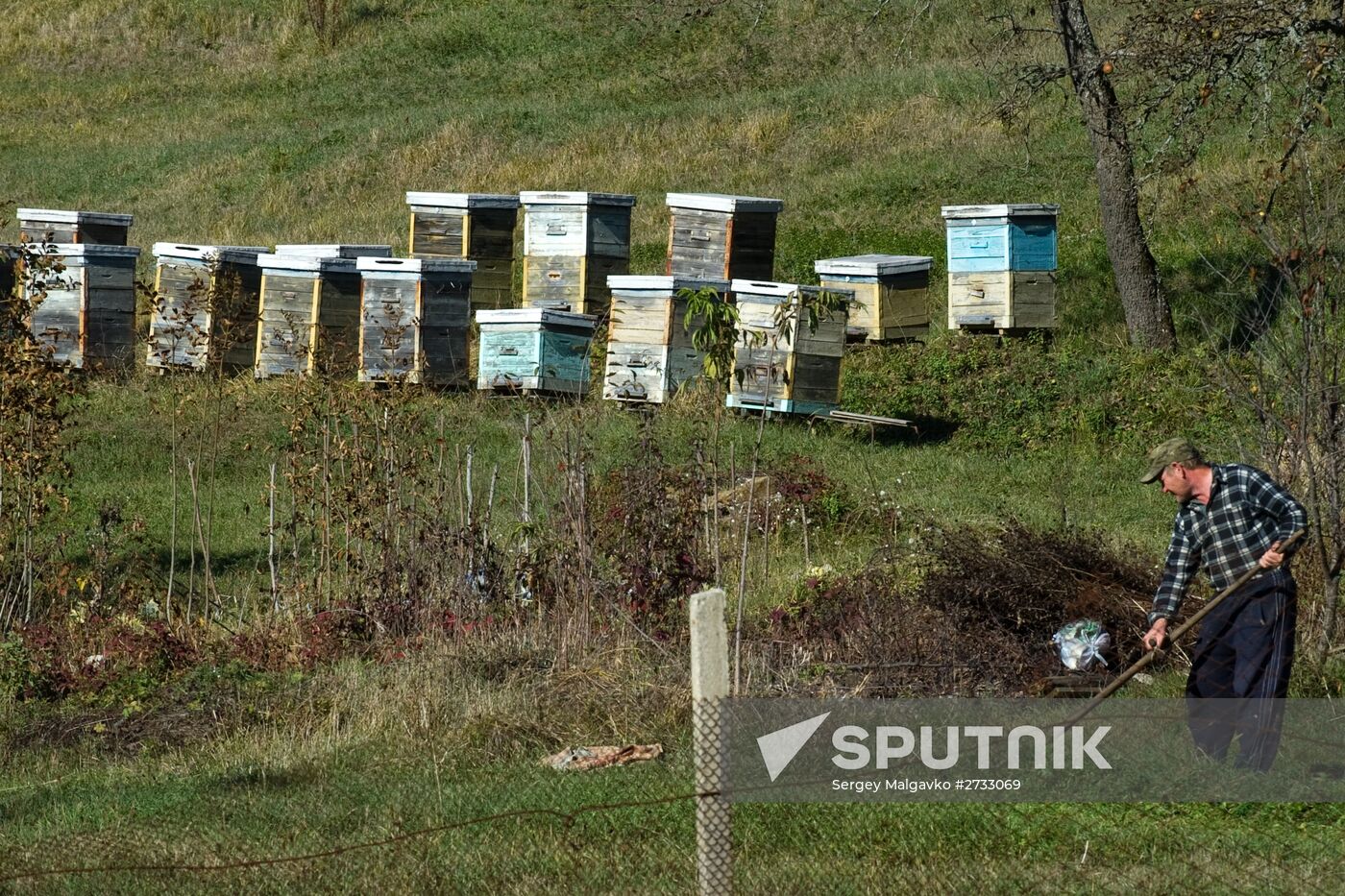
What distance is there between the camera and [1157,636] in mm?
6891

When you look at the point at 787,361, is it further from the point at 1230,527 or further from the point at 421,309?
the point at 1230,527

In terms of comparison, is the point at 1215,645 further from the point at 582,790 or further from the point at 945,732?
the point at 582,790

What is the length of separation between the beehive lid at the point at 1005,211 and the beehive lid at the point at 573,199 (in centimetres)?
368

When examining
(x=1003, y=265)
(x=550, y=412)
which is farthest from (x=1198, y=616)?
(x=1003, y=265)

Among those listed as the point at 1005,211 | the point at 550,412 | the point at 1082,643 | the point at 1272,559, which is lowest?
the point at 1082,643

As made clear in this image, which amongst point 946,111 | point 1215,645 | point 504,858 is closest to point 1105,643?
point 1215,645

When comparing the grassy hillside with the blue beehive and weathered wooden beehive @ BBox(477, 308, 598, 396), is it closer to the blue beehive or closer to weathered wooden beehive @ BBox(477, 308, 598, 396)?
the blue beehive

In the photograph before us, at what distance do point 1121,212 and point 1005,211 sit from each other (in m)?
1.34

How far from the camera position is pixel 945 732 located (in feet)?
24.0

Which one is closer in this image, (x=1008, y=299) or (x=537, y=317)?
(x=537, y=317)

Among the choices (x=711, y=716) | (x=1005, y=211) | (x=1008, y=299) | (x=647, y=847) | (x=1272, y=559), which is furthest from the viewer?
(x=1008, y=299)

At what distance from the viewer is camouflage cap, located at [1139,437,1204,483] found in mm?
6781
